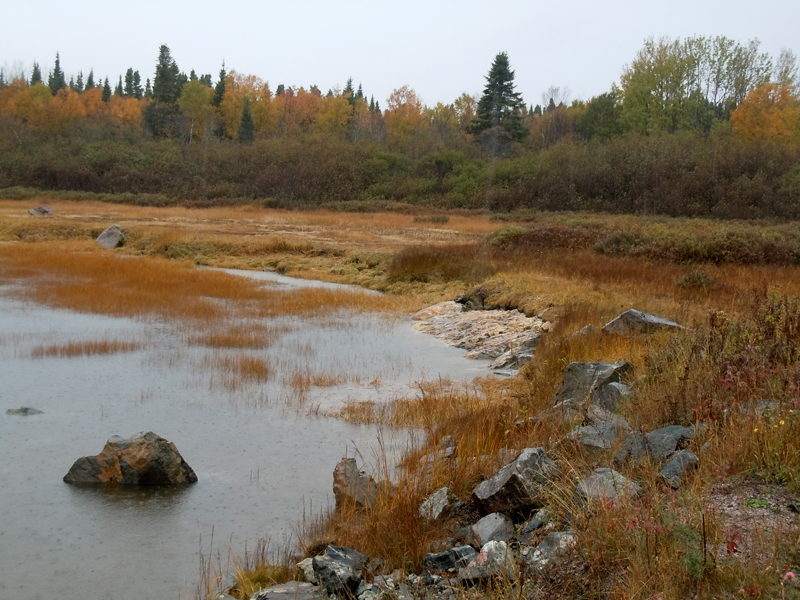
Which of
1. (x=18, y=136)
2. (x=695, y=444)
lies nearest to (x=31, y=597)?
(x=695, y=444)

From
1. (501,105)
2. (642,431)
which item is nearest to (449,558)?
(642,431)

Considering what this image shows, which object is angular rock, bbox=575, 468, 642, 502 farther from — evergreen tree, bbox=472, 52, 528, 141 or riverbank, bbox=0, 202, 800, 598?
evergreen tree, bbox=472, 52, 528, 141

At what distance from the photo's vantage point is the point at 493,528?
523 cm

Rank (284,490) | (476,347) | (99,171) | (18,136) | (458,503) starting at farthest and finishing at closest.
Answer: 1. (18,136)
2. (99,171)
3. (476,347)
4. (284,490)
5. (458,503)

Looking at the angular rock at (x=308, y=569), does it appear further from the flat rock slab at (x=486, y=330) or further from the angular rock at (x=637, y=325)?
the flat rock slab at (x=486, y=330)

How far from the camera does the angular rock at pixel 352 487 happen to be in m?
6.28

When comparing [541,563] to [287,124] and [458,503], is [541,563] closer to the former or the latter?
[458,503]

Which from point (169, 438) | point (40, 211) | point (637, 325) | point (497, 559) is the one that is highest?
point (40, 211)

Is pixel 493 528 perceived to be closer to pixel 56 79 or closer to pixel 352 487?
pixel 352 487

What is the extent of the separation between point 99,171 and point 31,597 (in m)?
68.1

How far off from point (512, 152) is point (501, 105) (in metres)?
6.70

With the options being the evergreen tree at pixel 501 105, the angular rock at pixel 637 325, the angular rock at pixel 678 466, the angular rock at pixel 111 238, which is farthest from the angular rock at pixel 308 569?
the evergreen tree at pixel 501 105

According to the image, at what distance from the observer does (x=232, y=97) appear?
9931 cm

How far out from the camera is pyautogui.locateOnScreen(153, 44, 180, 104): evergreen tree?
93688 mm
